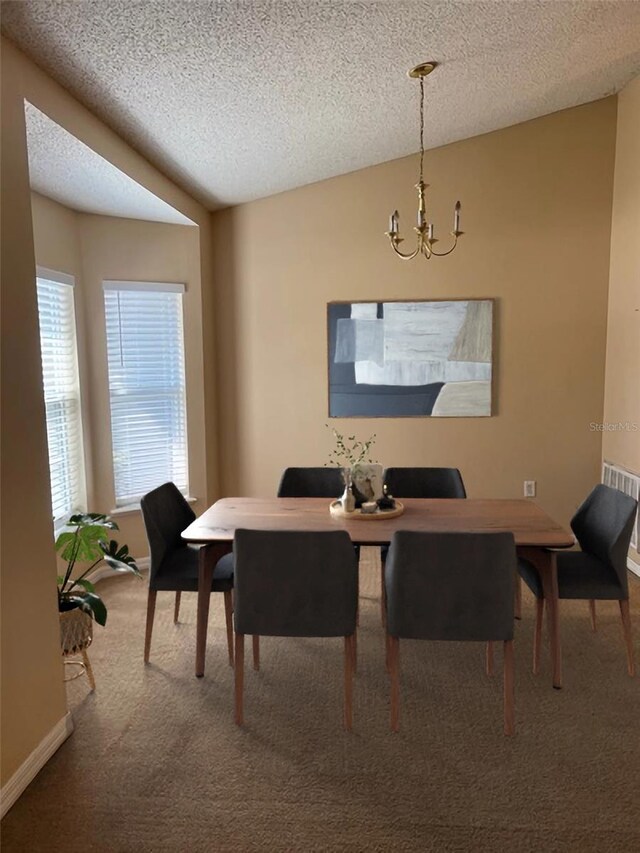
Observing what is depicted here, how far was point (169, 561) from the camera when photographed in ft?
9.86

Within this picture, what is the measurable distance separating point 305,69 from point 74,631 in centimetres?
272

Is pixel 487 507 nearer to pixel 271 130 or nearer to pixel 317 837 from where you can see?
pixel 317 837

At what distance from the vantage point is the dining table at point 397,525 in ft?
8.56

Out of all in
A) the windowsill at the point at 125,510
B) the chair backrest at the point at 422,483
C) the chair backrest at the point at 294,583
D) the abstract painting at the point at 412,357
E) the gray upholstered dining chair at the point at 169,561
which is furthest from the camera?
the abstract painting at the point at 412,357

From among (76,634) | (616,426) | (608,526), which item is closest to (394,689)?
(608,526)

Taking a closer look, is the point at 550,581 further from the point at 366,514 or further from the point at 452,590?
the point at 366,514

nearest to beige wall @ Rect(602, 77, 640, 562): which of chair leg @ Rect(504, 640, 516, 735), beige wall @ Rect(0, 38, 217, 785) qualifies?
chair leg @ Rect(504, 640, 516, 735)

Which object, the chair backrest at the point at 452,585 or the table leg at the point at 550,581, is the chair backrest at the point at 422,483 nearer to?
the table leg at the point at 550,581

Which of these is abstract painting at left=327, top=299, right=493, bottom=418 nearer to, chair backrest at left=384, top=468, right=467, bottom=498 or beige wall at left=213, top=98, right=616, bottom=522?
beige wall at left=213, top=98, right=616, bottom=522

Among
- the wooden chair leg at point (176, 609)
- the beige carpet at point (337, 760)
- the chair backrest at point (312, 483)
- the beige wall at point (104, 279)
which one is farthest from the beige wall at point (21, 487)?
the beige wall at point (104, 279)

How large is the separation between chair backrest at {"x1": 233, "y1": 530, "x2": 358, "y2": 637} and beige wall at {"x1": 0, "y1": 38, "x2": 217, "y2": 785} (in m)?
0.73

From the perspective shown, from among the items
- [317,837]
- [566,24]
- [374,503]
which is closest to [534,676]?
[374,503]

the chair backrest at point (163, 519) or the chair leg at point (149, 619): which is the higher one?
the chair backrest at point (163, 519)

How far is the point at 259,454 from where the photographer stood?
15.4ft
